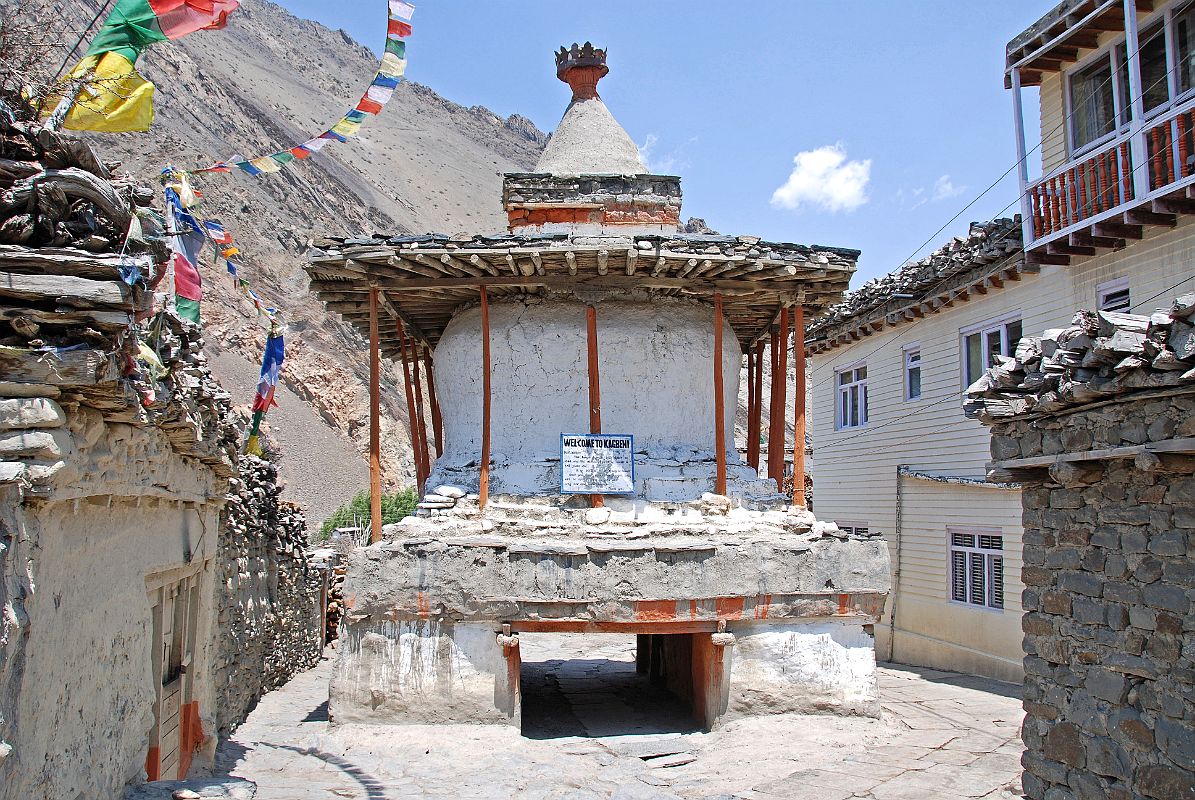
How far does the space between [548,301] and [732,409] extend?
321cm

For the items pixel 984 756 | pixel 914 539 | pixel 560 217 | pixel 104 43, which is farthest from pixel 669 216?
pixel 104 43

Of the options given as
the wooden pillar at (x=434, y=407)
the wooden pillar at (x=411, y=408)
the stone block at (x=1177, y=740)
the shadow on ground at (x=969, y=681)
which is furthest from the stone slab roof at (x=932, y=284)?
the stone block at (x=1177, y=740)

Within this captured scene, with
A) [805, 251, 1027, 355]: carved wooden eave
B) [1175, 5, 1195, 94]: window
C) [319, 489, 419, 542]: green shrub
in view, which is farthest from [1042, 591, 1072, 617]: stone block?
[319, 489, 419, 542]: green shrub

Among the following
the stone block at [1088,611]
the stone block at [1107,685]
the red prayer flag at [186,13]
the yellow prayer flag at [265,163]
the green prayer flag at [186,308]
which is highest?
the red prayer flag at [186,13]

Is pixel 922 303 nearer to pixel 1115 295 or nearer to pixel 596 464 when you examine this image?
pixel 1115 295

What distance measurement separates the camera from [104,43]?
5301mm

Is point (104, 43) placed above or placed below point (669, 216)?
below

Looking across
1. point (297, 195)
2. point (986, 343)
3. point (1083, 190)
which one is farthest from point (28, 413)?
point (297, 195)

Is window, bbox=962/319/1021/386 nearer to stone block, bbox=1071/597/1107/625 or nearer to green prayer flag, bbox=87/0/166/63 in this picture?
stone block, bbox=1071/597/1107/625

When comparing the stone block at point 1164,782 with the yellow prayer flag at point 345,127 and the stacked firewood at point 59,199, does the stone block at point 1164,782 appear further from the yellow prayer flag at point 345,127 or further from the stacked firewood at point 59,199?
the yellow prayer flag at point 345,127

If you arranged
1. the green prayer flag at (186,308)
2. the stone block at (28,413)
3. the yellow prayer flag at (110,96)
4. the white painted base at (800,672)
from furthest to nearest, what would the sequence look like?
the white painted base at (800,672), the green prayer flag at (186,308), the yellow prayer flag at (110,96), the stone block at (28,413)

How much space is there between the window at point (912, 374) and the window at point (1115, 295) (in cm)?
479

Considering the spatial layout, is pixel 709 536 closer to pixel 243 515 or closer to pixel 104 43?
pixel 243 515

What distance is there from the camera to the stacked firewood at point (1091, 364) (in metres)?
5.59
